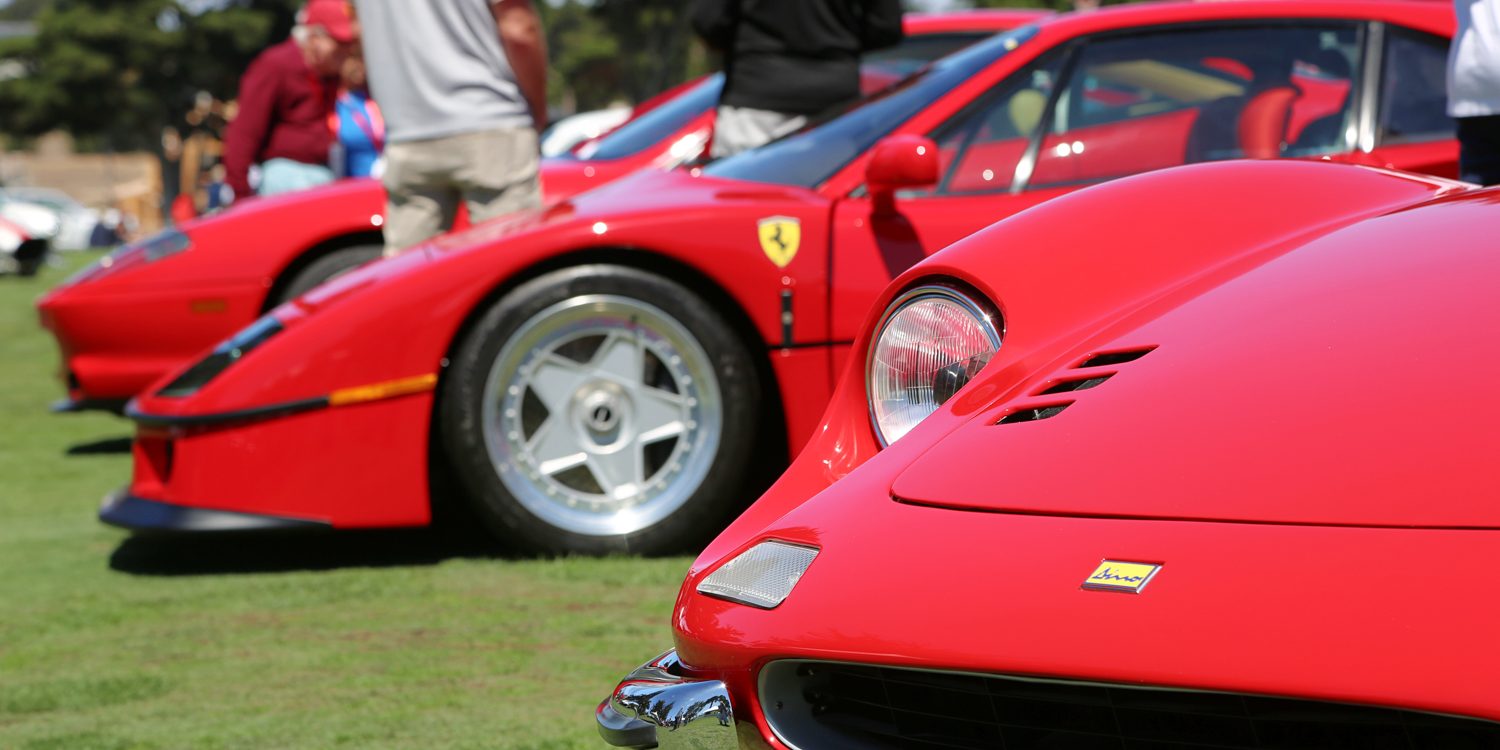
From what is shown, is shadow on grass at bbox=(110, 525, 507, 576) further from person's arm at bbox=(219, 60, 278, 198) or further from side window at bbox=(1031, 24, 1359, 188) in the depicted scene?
person's arm at bbox=(219, 60, 278, 198)

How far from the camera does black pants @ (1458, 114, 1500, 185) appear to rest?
3057 mm

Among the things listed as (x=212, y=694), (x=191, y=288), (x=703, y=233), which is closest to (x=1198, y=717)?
(x=212, y=694)

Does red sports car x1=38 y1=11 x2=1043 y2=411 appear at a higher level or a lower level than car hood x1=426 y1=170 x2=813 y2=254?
lower

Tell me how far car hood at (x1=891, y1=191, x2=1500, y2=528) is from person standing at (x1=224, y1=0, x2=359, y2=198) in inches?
208

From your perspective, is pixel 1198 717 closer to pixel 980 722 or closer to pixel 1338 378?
pixel 980 722

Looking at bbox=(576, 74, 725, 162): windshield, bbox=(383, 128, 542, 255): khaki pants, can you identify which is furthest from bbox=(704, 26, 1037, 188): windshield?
bbox=(576, 74, 725, 162): windshield

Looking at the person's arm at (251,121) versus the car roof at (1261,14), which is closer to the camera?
the car roof at (1261,14)

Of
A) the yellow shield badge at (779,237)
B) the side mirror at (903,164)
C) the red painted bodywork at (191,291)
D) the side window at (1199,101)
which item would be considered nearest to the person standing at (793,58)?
the side window at (1199,101)

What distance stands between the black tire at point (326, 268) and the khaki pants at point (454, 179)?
860 millimetres

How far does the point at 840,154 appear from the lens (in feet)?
12.2

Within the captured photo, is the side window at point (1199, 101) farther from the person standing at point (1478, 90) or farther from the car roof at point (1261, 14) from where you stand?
the person standing at point (1478, 90)

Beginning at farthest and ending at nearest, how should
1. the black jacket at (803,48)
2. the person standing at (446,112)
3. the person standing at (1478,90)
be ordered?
the black jacket at (803,48), the person standing at (446,112), the person standing at (1478,90)

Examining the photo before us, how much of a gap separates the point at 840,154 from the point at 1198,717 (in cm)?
243

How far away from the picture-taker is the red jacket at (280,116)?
6.64 meters
